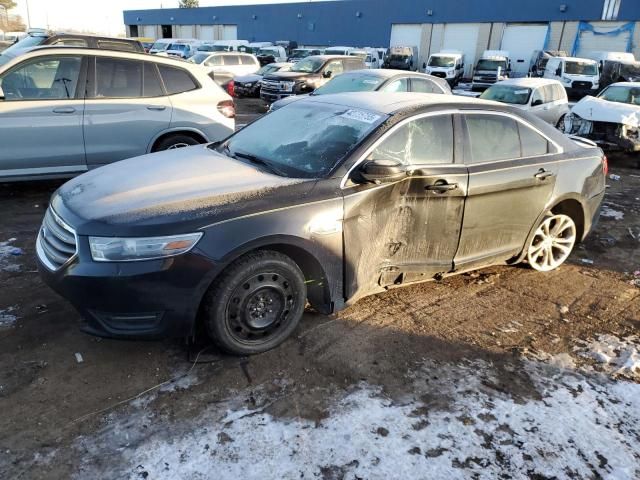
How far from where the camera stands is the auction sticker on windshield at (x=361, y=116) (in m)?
3.86

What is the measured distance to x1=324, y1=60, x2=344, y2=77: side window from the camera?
16.5m

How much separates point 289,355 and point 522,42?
38.7 m

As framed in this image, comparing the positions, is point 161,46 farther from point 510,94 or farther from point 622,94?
point 622,94

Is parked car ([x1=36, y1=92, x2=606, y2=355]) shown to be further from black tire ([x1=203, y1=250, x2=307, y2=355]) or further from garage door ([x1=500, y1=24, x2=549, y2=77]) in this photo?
garage door ([x1=500, y1=24, x2=549, y2=77])

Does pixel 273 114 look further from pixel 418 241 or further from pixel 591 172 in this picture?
pixel 591 172

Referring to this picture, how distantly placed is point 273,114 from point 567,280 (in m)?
3.18

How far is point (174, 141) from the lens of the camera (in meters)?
6.93

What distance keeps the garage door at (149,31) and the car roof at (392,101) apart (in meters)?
72.0

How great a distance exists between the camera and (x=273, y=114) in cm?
466

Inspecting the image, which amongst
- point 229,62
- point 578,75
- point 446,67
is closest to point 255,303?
point 229,62

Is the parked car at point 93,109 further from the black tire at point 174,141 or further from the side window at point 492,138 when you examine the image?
the side window at point 492,138

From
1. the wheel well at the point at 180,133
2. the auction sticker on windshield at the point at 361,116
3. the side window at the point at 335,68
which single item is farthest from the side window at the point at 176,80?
the side window at the point at 335,68

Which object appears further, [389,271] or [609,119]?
[609,119]

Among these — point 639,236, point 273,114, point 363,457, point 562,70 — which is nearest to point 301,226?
point 363,457
